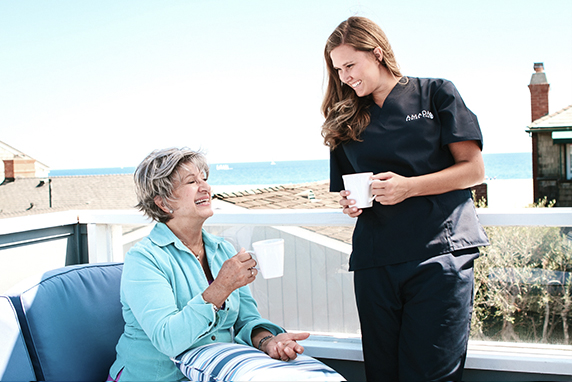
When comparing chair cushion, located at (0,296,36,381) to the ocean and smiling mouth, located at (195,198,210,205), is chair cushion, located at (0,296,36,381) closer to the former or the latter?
smiling mouth, located at (195,198,210,205)

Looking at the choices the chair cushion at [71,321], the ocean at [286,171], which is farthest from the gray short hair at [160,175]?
the ocean at [286,171]

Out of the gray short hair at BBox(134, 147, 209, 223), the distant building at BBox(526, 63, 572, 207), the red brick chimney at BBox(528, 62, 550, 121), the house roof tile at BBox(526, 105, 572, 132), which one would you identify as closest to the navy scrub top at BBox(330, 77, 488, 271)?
the gray short hair at BBox(134, 147, 209, 223)

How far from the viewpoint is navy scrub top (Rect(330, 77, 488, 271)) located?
132 centimetres

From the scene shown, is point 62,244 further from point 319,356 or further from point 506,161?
point 506,161

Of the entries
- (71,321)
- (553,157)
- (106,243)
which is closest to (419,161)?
(71,321)

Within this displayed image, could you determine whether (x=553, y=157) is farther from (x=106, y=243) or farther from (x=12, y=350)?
(x=12, y=350)

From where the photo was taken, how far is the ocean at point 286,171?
51656mm

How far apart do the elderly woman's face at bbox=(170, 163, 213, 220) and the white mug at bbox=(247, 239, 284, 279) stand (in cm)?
33

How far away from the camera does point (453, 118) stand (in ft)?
4.29

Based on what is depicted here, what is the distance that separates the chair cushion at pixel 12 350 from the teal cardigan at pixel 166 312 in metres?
0.26

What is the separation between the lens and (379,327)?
1.40 m

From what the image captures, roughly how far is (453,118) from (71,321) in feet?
4.60

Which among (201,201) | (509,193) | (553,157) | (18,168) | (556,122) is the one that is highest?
(556,122)

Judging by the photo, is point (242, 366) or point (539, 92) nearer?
point (242, 366)
